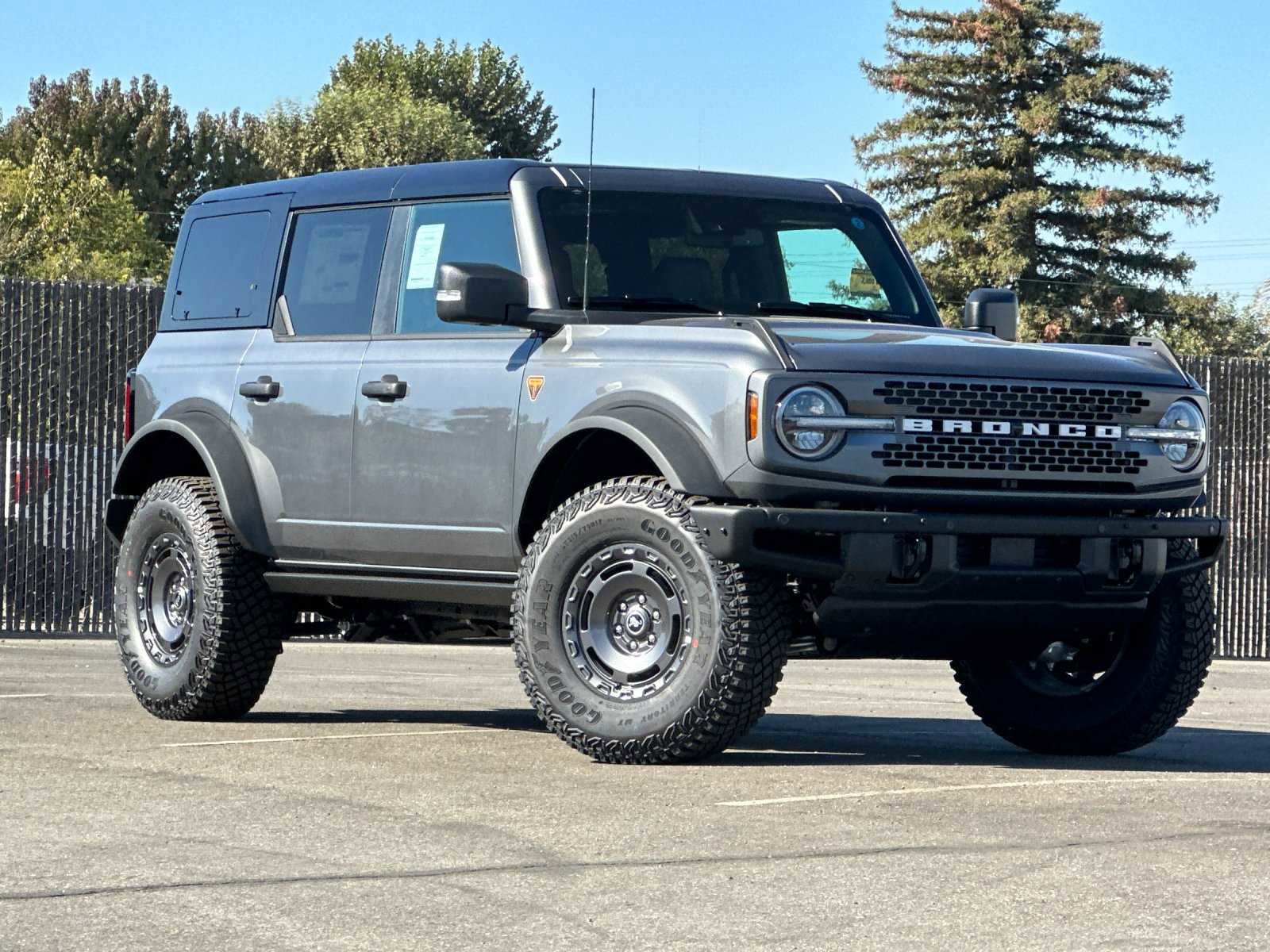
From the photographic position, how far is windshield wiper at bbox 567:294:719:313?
8.41 m

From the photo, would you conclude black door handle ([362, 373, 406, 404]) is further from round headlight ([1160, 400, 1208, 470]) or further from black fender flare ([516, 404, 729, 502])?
round headlight ([1160, 400, 1208, 470])

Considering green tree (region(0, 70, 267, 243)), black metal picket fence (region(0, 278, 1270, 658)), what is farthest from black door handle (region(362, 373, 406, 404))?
green tree (region(0, 70, 267, 243))

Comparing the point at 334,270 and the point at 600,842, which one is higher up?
the point at 334,270

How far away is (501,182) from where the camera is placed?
8766mm

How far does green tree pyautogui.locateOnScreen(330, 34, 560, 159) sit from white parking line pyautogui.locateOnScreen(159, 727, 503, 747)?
236 ft

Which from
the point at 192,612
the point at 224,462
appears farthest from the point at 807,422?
the point at 192,612

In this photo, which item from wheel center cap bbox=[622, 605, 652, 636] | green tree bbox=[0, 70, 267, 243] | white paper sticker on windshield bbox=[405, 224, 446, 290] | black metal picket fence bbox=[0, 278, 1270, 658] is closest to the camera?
wheel center cap bbox=[622, 605, 652, 636]

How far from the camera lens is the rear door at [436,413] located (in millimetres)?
8352

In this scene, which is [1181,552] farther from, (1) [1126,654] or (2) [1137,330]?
(2) [1137,330]

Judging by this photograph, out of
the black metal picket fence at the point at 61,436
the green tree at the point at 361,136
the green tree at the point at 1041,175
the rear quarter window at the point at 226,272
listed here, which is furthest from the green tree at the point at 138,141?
the rear quarter window at the point at 226,272

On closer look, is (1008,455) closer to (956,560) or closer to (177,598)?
(956,560)

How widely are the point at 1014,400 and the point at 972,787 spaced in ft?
4.52

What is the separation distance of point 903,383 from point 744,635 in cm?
100

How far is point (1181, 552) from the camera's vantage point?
26.7ft
